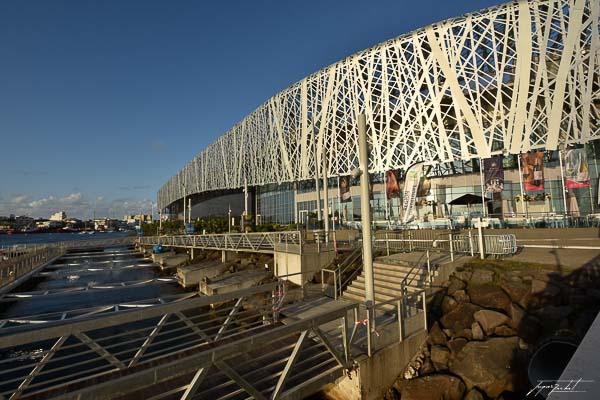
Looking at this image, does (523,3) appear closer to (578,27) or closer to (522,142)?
(578,27)

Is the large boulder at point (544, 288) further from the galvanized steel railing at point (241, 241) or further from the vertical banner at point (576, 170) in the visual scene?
the vertical banner at point (576, 170)

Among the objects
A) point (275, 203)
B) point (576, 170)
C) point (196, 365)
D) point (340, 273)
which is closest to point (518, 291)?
point (340, 273)

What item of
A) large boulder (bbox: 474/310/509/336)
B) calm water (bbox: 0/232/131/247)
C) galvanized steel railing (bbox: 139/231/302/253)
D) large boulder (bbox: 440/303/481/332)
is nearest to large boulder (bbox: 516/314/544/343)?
large boulder (bbox: 474/310/509/336)

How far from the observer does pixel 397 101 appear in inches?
1398

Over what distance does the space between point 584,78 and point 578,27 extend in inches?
168

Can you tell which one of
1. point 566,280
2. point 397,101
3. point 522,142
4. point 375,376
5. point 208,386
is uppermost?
point 397,101

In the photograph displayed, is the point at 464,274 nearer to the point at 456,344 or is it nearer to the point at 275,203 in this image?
the point at 456,344

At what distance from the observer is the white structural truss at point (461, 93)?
26547mm

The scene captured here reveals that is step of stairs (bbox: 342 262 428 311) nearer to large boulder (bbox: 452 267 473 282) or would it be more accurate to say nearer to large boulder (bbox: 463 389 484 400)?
large boulder (bbox: 452 267 473 282)

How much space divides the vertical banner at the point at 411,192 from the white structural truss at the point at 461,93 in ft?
25.9

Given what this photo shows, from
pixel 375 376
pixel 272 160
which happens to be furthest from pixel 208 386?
pixel 272 160

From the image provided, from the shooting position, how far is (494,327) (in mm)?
7547

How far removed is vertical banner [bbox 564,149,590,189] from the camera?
24.4 metres

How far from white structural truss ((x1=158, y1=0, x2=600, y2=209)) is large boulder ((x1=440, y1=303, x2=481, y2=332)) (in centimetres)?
1508
